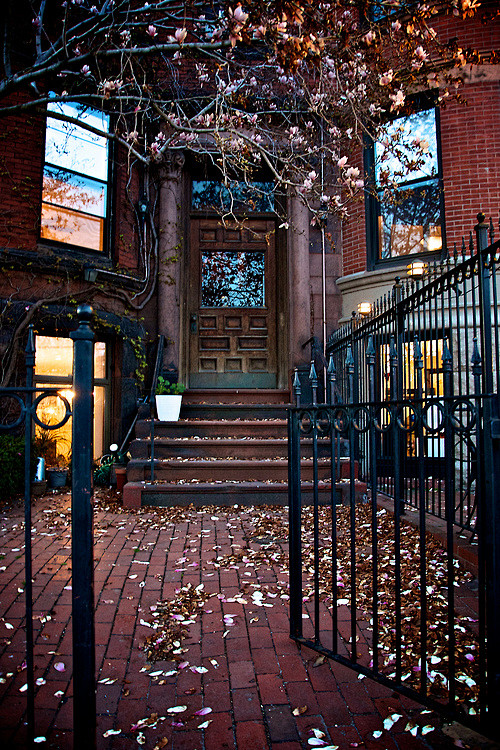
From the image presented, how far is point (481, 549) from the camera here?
6.00ft

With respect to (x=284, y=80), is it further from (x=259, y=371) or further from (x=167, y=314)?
(x=259, y=371)

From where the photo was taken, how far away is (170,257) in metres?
8.16

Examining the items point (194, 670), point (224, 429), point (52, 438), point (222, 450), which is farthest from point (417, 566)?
point (52, 438)

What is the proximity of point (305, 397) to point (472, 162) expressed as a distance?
4.50 metres

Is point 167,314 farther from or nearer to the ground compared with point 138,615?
farther from the ground

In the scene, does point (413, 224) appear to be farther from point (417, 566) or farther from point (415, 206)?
point (417, 566)

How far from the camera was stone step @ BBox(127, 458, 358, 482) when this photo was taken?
19.4ft

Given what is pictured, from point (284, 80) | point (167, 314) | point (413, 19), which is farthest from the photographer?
point (167, 314)

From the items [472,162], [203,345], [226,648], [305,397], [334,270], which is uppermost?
[472,162]

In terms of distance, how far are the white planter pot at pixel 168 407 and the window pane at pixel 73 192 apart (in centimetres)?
331

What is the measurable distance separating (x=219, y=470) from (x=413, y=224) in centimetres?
528

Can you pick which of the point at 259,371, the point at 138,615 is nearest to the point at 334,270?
the point at 259,371

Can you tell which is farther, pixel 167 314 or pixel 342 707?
pixel 167 314

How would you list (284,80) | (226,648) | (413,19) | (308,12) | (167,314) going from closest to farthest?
(226,648) < (308,12) < (413,19) < (284,80) < (167,314)
